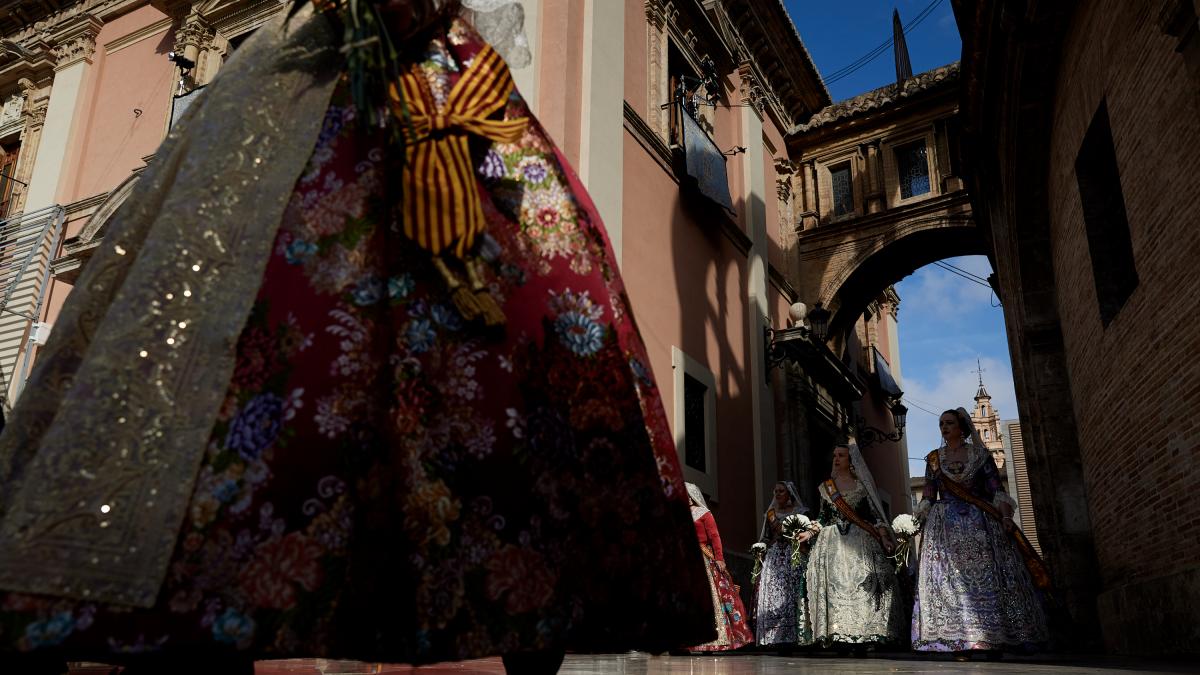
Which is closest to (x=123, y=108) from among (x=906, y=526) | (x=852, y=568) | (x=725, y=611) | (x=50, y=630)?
(x=725, y=611)

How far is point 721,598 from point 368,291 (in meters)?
A: 6.64

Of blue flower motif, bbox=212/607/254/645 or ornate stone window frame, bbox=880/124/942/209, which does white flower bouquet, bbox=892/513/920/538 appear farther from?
ornate stone window frame, bbox=880/124/942/209

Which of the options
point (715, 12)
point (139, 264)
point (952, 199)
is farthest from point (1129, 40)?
point (952, 199)

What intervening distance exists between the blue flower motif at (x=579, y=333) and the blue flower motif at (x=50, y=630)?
0.96m

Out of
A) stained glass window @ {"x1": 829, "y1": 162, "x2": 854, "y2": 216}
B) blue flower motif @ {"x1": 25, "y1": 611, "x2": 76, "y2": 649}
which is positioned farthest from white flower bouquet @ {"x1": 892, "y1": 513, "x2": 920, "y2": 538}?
stained glass window @ {"x1": 829, "y1": 162, "x2": 854, "y2": 216}

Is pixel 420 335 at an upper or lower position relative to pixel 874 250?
lower

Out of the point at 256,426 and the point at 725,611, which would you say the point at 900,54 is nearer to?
the point at 725,611

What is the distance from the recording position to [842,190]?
17422mm

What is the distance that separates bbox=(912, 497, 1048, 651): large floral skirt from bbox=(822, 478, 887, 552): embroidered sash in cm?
119

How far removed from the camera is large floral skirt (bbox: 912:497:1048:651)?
659cm

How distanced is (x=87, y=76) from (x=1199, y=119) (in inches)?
565

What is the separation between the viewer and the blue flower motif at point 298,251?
5.34 feet

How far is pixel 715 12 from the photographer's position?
1426cm

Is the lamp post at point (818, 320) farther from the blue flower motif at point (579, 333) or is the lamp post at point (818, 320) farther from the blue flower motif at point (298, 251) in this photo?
the blue flower motif at point (298, 251)
